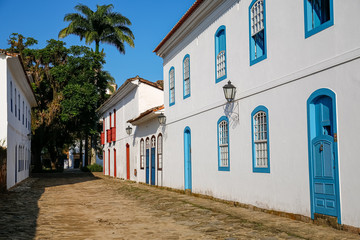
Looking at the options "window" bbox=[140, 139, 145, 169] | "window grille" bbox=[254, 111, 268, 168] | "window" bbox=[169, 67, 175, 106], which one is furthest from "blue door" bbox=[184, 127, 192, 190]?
"window" bbox=[140, 139, 145, 169]

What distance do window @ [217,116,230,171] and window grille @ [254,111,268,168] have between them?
5.73ft

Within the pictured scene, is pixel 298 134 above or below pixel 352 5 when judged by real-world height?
below

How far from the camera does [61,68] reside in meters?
33.9

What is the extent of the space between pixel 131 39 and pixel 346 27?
3241 cm

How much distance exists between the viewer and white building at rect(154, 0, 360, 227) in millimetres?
7543

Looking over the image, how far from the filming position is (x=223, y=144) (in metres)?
12.9

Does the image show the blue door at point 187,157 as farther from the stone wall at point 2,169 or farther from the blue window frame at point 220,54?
the stone wall at point 2,169

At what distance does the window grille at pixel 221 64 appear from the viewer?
1293 centimetres

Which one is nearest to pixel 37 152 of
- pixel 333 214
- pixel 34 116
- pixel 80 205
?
pixel 34 116

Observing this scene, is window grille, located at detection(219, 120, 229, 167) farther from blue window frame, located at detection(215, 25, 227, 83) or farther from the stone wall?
the stone wall

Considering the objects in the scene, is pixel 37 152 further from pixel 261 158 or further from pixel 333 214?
pixel 333 214

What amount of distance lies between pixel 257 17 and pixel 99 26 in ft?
94.3

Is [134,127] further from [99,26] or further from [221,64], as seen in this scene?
[99,26]

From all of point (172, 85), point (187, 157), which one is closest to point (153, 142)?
point (172, 85)
